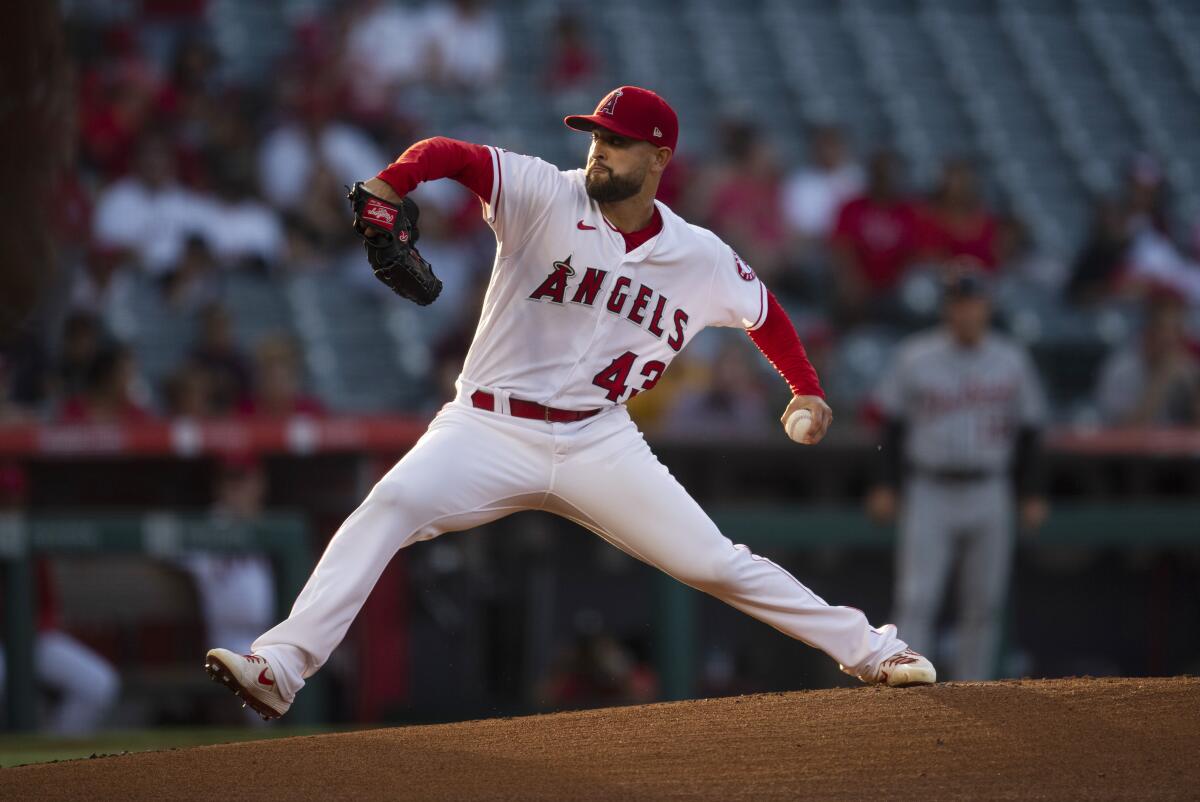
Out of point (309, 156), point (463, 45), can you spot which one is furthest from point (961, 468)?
point (463, 45)

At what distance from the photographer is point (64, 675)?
6.46 metres

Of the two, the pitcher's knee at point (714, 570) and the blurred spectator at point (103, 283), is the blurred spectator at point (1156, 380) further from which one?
the blurred spectator at point (103, 283)

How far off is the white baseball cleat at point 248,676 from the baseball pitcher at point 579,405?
6 centimetres

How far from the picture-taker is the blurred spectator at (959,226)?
368 inches

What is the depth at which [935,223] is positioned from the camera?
9.50 meters

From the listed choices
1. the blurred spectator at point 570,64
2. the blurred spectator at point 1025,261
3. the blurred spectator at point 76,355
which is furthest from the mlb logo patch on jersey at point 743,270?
the blurred spectator at point 570,64

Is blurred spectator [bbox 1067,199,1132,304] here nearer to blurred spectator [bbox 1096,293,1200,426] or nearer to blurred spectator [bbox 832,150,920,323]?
blurred spectator [bbox 832,150,920,323]

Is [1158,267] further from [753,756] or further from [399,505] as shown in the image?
[399,505]

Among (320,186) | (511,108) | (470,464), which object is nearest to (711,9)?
(511,108)

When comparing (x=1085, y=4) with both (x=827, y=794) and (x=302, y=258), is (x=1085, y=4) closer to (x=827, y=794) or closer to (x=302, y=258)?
(x=302, y=258)

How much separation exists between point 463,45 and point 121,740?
6.13 metres

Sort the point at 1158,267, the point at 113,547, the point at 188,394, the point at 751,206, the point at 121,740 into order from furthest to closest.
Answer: the point at 1158,267 → the point at 751,206 → the point at 188,394 → the point at 113,547 → the point at 121,740

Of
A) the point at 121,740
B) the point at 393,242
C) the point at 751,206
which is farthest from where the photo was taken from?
the point at 751,206

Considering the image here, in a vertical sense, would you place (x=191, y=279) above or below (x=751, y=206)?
below
